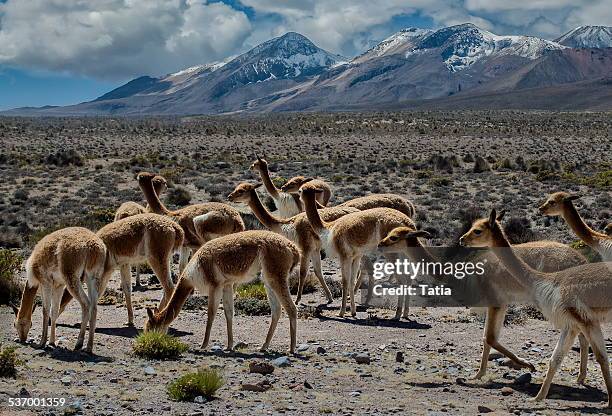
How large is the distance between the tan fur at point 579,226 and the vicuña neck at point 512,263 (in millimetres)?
2006

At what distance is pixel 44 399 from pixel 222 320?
4.05 m

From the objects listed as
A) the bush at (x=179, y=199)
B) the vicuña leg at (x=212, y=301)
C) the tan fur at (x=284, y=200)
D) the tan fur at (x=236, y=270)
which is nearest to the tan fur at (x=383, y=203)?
the tan fur at (x=284, y=200)

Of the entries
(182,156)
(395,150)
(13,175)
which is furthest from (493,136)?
(13,175)

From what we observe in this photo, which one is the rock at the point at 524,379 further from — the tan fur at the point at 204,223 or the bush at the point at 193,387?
the tan fur at the point at 204,223

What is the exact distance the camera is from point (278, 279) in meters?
8.27

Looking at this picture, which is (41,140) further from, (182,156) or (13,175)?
(13,175)

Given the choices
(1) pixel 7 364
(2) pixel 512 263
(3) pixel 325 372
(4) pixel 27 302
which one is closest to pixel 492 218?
(2) pixel 512 263

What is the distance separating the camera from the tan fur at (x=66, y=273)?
7902mm

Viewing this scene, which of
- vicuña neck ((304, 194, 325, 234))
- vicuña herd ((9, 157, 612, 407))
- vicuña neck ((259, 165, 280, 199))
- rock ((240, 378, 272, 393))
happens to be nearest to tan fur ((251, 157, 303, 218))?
vicuña neck ((259, 165, 280, 199))

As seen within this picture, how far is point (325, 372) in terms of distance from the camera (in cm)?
750

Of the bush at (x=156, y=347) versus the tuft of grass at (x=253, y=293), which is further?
the tuft of grass at (x=253, y=293)

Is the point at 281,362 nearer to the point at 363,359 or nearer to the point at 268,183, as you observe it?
the point at 363,359

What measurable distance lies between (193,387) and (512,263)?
3348 mm

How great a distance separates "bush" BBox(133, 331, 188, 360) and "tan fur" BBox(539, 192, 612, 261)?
5093mm
